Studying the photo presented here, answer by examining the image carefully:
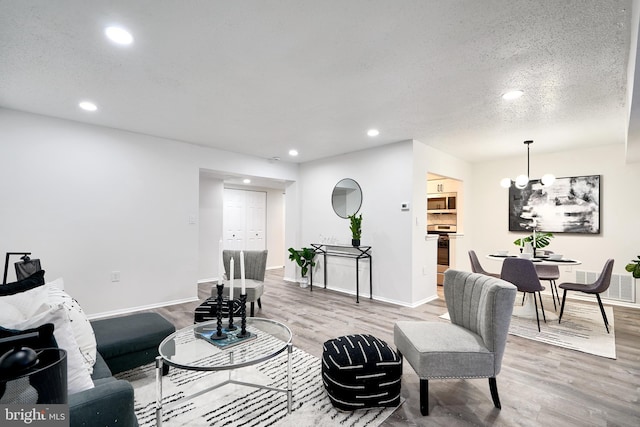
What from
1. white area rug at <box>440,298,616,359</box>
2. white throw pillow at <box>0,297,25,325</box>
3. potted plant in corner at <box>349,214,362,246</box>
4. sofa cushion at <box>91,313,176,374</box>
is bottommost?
white area rug at <box>440,298,616,359</box>

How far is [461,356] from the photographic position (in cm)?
193

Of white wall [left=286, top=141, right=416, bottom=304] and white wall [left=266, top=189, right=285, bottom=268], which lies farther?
white wall [left=266, top=189, right=285, bottom=268]

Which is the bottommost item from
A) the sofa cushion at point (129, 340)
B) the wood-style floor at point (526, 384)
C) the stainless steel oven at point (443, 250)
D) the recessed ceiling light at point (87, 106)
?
the wood-style floor at point (526, 384)

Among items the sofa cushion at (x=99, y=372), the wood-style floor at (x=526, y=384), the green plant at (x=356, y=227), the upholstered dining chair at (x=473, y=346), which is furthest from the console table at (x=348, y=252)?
the sofa cushion at (x=99, y=372)

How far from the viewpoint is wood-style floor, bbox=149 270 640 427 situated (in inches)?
75.0

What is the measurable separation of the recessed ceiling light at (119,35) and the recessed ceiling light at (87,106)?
1492 mm

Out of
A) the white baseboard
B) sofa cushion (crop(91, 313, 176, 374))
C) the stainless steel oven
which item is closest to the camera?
sofa cushion (crop(91, 313, 176, 374))

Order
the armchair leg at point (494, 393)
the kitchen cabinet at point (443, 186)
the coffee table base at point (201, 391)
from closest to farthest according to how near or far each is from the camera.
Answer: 1. the coffee table base at point (201, 391)
2. the armchair leg at point (494, 393)
3. the kitchen cabinet at point (443, 186)

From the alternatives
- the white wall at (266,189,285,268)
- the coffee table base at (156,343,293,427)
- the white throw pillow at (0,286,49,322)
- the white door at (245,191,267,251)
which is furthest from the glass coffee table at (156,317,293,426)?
the white wall at (266,189,285,268)

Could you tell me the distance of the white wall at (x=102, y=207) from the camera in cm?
338

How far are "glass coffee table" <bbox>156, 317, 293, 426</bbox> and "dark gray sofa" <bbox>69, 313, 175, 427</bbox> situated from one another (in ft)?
0.96

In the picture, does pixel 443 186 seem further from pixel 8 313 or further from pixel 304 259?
pixel 8 313

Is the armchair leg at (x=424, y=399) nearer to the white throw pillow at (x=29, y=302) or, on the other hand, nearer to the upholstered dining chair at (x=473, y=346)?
the upholstered dining chair at (x=473, y=346)

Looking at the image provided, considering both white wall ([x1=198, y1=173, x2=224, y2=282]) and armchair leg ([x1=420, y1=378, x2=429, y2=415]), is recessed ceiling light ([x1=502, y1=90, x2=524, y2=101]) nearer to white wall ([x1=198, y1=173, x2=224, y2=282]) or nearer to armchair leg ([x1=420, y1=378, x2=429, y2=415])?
armchair leg ([x1=420, y1=378, x2=429, y2=415])
